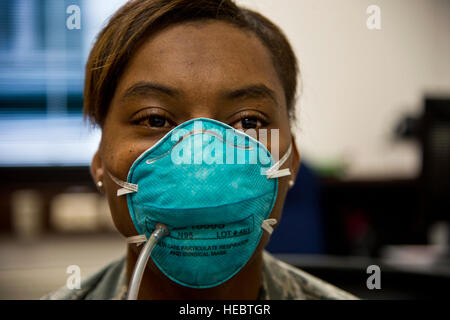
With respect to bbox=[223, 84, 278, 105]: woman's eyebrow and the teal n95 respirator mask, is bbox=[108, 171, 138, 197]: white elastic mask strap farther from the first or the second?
bbox=[223, 84, 278, 105]: woman's eyebrow

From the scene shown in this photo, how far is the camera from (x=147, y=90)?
651 mm

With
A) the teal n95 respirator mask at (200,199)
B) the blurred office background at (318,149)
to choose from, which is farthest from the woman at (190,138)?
the blurred office background at (318,149)

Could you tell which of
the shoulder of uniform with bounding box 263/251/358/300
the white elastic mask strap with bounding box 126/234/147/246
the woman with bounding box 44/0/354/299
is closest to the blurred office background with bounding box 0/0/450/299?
the shoulder of uniform with bounding box 263/251/358/300

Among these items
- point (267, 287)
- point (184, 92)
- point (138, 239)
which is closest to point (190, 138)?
point (184, 92)

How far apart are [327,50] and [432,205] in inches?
31.5

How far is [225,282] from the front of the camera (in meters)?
0.68

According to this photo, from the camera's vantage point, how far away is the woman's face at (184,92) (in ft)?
2.09

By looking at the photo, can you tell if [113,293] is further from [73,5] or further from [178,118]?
[73,5]

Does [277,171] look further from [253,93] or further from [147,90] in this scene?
[147,90]

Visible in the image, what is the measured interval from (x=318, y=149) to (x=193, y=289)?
1.82 m

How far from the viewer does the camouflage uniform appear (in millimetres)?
776

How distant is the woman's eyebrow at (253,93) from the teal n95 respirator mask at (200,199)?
0.06 m

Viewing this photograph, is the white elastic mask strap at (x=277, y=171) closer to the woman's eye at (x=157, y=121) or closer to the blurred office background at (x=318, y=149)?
the woman's eye at (x=157, y=121)

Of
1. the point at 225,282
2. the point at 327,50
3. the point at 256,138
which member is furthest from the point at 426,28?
the point at 225,282
